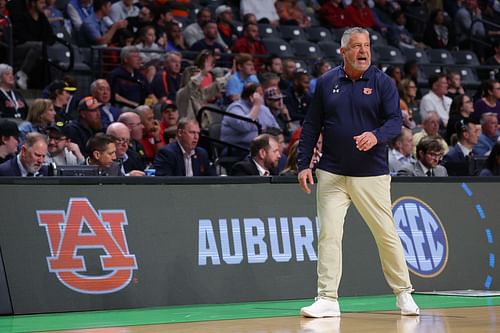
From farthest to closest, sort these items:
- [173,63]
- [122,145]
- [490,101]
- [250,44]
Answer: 1. [250,44]
2. [490,101]
3. [173,63]
4. [122,145]

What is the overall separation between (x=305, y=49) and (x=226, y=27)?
1.77 meters

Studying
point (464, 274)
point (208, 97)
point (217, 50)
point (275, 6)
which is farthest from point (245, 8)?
point (464, 274)

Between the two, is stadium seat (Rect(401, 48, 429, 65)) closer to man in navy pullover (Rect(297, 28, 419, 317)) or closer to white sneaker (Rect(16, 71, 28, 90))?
white sneaker (Rect(16, 71, 28, 90))

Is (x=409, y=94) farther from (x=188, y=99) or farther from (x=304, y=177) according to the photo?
(x=304, y=177)

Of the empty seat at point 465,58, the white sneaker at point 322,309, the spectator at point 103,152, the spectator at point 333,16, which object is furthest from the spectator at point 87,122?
the empty seat at point 465,58

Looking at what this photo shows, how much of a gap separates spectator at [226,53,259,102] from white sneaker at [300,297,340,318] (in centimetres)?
849

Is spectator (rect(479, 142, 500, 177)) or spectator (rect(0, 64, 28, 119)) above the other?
spectator (rect(0, 64, 28, 119))

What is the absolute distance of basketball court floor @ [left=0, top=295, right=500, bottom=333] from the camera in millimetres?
7555

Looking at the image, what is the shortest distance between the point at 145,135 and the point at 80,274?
537cm

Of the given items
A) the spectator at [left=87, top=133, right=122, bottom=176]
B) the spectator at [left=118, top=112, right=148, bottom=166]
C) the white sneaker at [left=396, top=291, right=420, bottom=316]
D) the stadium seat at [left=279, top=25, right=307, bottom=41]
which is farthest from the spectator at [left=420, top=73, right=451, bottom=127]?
the white sneaker at [left=396, top=291, right=420, bottom=316]

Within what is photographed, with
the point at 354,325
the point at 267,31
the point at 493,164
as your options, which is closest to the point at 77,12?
the point at 267,31

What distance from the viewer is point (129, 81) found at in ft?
52.5

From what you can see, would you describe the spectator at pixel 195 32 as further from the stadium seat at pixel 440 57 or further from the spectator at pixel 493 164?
the spectator at pixel 493 164

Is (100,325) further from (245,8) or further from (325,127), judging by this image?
(245,8)
